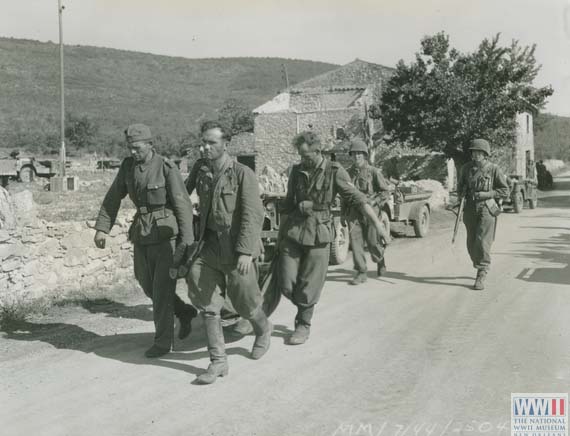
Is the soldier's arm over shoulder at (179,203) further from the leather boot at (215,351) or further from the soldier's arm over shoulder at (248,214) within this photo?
the leather boot at (215,351)

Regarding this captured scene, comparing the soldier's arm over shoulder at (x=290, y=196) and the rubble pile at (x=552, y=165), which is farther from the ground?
the rubble pile at (x=552, y=165)

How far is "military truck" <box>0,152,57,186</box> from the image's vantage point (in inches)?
1109

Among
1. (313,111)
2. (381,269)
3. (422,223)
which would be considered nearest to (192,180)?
(381,269)

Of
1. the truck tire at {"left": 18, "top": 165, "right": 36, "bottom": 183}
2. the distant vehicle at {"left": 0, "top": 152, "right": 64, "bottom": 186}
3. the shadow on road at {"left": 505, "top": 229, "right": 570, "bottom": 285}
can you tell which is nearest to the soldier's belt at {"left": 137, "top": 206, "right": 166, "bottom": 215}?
the shadow on road at {"left": 505, "top": 229, "right": 570, "bottom": 285}

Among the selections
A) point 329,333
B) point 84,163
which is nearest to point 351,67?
point 84,163

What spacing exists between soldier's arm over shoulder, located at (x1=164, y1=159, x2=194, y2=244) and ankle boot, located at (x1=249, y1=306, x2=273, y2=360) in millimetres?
847

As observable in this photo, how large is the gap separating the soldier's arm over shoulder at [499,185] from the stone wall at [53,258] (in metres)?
5.11

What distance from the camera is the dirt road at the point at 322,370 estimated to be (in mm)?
4172

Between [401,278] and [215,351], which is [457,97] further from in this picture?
[215,351]

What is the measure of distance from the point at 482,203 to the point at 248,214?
4.70m

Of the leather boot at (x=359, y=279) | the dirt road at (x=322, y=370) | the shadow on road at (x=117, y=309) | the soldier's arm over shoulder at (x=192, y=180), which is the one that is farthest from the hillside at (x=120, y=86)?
the soldier's arm over shoulder at (x=192, y=180)

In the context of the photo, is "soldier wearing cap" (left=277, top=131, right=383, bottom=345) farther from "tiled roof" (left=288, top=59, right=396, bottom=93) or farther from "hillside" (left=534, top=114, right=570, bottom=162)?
"hillside" (left=534, top=114, right=570, bottom=162)

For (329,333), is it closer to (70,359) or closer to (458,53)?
(70,359)

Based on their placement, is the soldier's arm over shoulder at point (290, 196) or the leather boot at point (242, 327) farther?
the soldier's arm over shoulder at point (290, 196)
